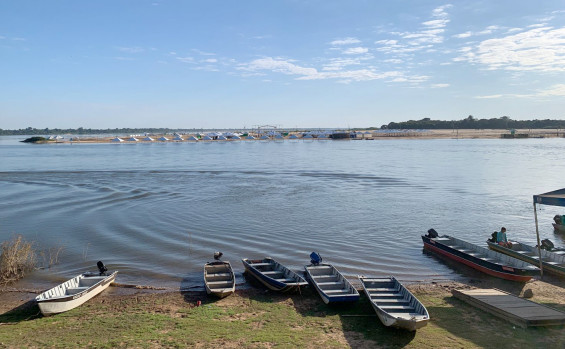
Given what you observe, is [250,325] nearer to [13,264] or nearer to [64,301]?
[64,301]

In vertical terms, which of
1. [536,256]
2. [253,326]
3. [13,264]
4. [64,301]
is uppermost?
[13,264]

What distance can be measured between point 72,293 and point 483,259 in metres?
17.0

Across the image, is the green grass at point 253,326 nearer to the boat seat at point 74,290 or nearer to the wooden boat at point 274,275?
the wooden boat at point 274,275

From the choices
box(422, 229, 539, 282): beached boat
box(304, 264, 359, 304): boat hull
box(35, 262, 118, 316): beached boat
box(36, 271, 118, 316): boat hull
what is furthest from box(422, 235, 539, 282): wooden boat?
box(36, 271, 118, 316): boat hull

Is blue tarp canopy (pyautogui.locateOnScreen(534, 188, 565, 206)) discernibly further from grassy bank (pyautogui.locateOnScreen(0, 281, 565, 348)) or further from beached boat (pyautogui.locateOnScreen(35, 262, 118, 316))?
beached boat (pyautogui.locateOnScreen(35, 262, 118, 316))

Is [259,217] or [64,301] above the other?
[64,301]

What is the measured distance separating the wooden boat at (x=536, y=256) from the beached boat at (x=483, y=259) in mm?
1365

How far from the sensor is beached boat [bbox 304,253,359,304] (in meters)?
14.2

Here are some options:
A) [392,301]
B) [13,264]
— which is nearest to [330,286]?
[392,301]

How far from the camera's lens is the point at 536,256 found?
774 inches

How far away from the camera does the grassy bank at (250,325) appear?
1159cm

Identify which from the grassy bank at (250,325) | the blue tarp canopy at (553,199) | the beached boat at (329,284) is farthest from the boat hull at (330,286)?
the blue tarp canopy at (553,199)

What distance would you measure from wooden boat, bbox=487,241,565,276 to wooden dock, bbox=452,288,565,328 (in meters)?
5.28

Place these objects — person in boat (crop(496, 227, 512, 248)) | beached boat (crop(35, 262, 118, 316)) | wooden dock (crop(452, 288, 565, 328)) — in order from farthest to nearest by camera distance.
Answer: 1. person in boat (crop(496, 227, 512, 248))
2. beached boat (crop(35, 262, 118, 316))
3. wooden dock (crop(452, 288, 565, 328))
